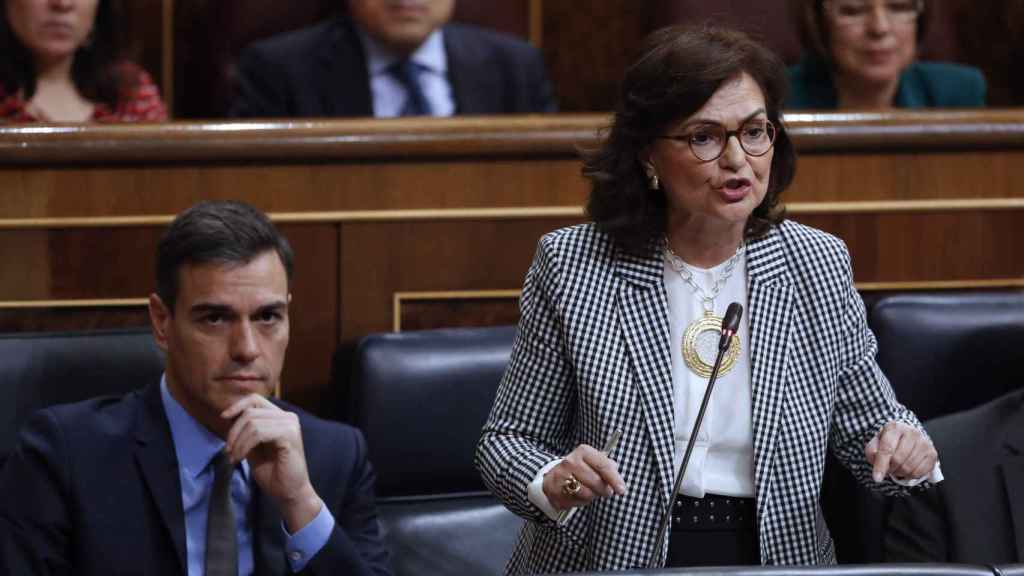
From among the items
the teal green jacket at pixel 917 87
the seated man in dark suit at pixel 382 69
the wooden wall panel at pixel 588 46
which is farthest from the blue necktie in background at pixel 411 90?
the wooden wall panel at pixel 588 46

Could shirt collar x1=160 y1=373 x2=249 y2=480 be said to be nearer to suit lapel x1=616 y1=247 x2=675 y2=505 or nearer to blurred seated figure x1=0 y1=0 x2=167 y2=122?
suit lapel x1=616 y1=247 x2=675 y2=505

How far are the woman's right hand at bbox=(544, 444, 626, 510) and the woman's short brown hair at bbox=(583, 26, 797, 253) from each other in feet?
0.61

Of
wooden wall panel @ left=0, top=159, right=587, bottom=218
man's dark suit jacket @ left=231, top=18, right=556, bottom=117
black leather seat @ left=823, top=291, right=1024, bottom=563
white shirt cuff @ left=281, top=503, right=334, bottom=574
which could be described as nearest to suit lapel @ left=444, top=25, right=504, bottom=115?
man's dark suit jacket @ left=231, top=18, right=556, bottom=117

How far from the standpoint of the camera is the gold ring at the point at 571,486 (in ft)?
3.12

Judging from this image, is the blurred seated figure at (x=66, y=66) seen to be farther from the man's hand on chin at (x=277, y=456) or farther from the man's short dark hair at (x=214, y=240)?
the man's hand on chin at (x=277, y=456)

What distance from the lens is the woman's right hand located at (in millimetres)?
931

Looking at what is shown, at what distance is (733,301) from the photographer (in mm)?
1076

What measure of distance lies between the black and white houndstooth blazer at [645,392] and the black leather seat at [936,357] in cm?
27

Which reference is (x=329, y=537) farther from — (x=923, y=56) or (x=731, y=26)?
(x=923, y=56)

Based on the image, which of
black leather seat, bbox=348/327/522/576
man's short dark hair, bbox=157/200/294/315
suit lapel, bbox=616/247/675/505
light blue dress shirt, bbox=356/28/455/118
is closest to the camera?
suit lapel, bbox=616/247/675/505

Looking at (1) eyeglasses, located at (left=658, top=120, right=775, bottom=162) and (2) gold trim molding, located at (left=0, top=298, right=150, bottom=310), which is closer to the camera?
(1) eyeglasses, located at (left=658, top=120, right=775, bottom=162)

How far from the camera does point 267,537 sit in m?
1.10

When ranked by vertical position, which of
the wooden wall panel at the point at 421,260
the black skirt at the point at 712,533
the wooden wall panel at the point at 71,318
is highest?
the wooden wall panel at the point at 421,260

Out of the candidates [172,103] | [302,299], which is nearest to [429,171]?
[302,299]
